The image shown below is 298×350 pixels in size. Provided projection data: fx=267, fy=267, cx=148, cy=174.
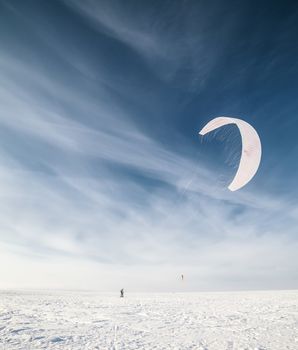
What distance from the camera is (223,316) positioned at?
1291 centimetres

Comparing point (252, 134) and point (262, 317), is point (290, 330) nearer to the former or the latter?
point (262, 317)

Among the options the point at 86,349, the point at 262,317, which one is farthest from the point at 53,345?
the point at 262,317

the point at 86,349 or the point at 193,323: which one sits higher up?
the point at 193,323

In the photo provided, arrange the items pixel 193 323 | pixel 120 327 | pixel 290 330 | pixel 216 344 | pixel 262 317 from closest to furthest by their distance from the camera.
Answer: pixel 216 344 < pixel 290 330 < pixel 120 327 < pixel 193 323 < pixel 262 317

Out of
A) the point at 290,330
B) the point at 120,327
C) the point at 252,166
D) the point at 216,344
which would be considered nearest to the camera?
the point at 216,344

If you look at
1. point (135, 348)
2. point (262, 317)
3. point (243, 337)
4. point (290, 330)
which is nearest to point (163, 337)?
point (135, 348)

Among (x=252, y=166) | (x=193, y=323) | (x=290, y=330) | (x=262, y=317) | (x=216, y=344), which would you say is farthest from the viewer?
(x=252, y=166)

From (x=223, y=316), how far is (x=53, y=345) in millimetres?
8518

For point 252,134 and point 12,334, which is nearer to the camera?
point 12,334

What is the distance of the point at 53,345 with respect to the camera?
298 inches

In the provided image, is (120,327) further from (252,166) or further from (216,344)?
(252,166)

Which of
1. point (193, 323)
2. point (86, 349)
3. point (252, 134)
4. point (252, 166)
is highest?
point (252, 134)

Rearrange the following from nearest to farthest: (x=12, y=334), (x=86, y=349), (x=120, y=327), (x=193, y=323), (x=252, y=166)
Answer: (x=86, y=349) < (x=12, y=334) < (x=120, y=327) < (x=193, y=323) < (x=252, y=166)

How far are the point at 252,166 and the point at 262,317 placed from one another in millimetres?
7482
